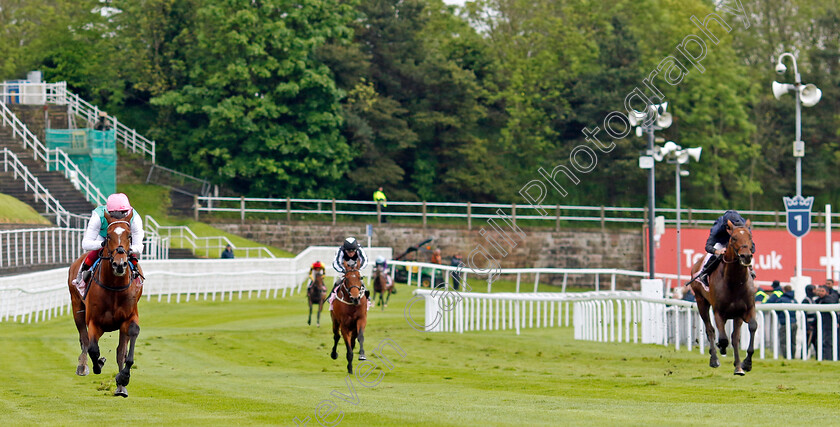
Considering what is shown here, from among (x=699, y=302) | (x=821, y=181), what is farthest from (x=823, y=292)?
(x=821, y=181)

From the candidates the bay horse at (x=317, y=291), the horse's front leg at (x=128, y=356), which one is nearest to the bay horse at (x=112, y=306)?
the horse's front leg at (x=128, y=356)

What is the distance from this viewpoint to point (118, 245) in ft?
40.7

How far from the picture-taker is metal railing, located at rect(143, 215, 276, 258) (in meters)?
44.2

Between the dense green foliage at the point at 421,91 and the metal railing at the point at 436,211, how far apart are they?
167cm

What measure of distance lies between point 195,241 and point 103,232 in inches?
1314

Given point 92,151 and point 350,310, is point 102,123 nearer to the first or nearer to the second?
point 92,151

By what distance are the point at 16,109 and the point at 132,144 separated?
242 inches

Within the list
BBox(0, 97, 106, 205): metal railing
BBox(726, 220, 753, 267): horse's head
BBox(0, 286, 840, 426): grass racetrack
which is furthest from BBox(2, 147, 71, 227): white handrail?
BBox(726, 220, 753, 267): horse's head

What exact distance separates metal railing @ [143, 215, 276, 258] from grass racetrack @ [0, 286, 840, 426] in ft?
50.6

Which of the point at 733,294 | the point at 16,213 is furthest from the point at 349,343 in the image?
the point at 16,213

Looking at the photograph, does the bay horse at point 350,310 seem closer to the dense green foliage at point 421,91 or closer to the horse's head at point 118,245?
the horse's head at point 118,245

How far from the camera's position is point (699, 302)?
52.6ft

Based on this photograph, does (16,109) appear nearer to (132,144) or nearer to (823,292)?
(132,144)

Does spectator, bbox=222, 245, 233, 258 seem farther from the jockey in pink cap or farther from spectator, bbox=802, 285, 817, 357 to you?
the jockey in pink cap
